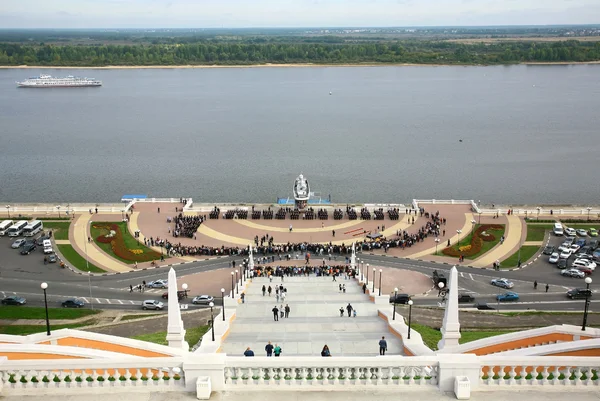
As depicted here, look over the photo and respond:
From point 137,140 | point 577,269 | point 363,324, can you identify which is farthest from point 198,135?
point 363,324

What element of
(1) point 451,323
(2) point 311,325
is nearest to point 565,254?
(2) point 311,325

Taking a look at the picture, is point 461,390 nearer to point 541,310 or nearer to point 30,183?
point 541,310

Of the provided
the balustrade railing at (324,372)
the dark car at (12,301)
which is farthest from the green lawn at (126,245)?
the balustrade railing at (324,372)

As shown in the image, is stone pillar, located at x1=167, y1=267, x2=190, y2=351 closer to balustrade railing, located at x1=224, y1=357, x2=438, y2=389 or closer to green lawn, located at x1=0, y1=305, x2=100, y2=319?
balustrade railing, located at x1=224, y1=357, x2=438, y2=389

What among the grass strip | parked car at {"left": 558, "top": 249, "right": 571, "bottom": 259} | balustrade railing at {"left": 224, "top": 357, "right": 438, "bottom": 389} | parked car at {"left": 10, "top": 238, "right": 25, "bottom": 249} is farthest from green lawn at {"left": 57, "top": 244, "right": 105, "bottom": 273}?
balustrade railing at {"left": 224, "top": 357, "right": 438, "bottom": 389}

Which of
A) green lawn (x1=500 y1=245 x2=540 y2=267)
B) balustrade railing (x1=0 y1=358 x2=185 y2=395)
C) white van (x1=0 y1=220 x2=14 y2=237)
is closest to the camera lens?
balustrade railing (x1=0 y1=358 x2=185 y2=395)

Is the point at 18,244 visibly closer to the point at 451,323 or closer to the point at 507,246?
the point at 507,246
